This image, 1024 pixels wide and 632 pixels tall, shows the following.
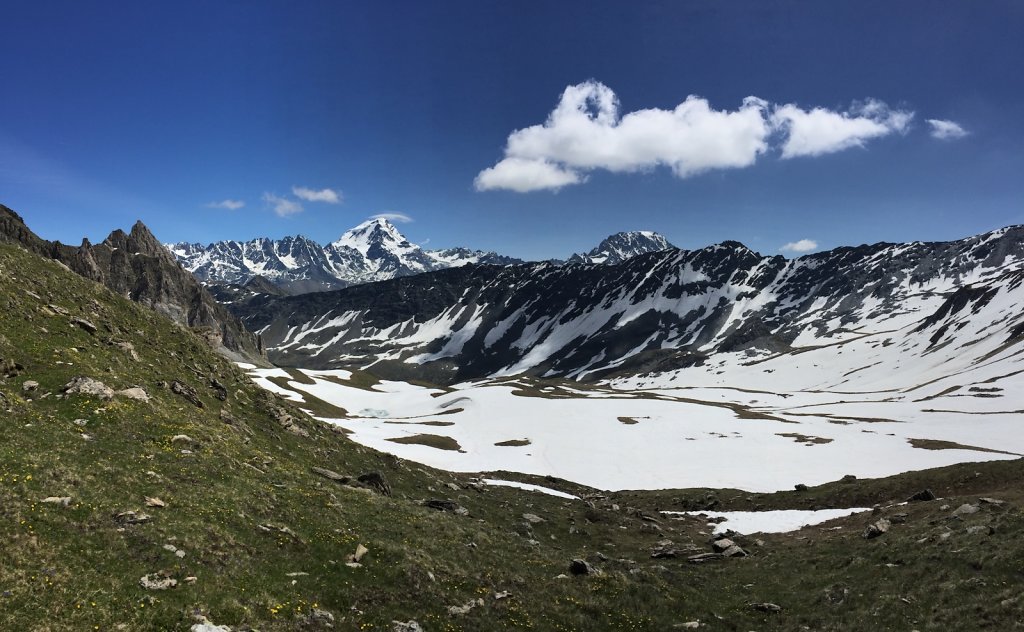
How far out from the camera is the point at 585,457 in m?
67.0

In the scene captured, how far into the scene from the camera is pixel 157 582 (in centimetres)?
1349

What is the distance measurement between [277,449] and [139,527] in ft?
56.5

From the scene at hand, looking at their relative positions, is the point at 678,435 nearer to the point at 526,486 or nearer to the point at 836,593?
the point at 526,486

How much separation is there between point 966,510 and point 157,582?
3852 centimetres

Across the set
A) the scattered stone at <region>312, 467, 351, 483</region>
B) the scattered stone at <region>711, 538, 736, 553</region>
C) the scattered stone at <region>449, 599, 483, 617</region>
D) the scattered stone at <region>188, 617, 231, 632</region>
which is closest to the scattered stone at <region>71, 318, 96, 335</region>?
the scattered stone at <region>312, 467, 351, 483</region>

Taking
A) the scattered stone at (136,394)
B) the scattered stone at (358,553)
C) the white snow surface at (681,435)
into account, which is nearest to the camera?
the scattered stone at (358,553)

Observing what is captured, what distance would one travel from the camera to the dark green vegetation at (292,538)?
13.9 metres

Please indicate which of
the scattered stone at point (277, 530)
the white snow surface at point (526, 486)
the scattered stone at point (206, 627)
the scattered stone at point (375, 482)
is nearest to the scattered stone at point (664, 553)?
the white snow surface at point (526, 486)

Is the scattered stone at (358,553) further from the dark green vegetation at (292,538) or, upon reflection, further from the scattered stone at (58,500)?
the scattered stone at (58,500)

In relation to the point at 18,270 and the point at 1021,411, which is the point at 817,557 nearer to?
the point at 18,270

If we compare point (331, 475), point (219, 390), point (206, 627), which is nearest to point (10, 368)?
point (219, 390)

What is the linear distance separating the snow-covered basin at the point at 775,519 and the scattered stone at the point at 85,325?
1730 inches

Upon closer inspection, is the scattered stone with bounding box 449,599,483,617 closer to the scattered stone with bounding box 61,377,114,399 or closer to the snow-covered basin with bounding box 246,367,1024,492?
the scattered stone with bounding box 61,377,114,399

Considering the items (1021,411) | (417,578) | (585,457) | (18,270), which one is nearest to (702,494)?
(585,457)
